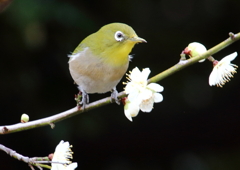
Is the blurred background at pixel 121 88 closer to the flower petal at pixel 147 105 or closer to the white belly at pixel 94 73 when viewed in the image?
the white belly at pixel 94 73

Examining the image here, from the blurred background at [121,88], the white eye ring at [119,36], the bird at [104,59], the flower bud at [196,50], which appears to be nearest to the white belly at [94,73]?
the bird at [104,59]

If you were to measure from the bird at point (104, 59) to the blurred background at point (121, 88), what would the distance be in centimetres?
120

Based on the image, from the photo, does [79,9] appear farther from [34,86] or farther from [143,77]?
[143,77]

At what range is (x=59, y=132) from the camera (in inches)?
168

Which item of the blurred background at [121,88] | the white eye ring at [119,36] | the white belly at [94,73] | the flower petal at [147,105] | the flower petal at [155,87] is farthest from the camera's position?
the blurred background at [121,88]

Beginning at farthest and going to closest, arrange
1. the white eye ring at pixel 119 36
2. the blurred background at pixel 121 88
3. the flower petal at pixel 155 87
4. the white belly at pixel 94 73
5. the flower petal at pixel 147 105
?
the blurred background at pixel 121 88, the white belly at pixel 94 73, the white eye ring at pixel 119 36, the flower petal at pixel 147 105, the flower petal at pixel 155 87

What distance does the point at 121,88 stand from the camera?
4711 mm

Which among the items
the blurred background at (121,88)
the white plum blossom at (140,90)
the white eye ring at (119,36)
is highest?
the blurred background at (121,88)

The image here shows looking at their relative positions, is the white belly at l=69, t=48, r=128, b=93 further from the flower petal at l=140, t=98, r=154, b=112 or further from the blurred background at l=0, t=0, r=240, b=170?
the blurred background at l=0, t=0, r=240, b=170

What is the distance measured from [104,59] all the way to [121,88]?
2.03m

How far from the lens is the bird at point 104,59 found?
2490 mm

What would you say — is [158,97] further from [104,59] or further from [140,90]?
[104,59]

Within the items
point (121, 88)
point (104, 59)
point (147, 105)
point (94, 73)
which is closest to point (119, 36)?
point (104, 59)

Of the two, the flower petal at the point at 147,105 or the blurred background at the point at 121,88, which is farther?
the blurred background at the point at 121,88
